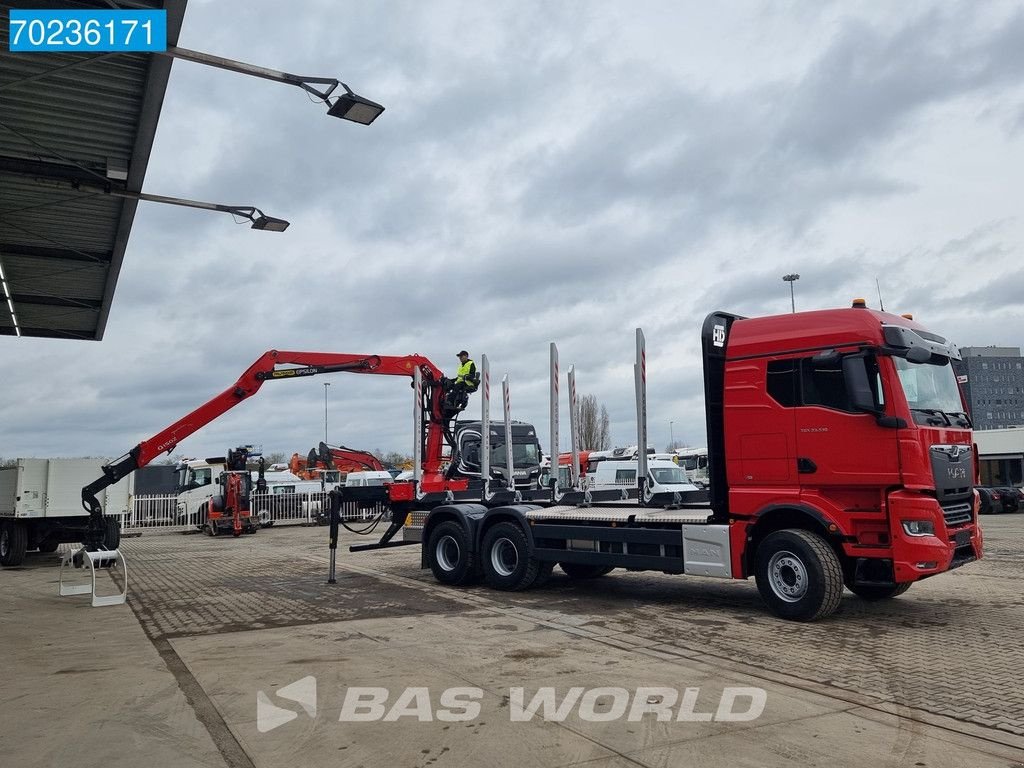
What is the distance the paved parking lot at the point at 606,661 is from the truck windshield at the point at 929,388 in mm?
2336

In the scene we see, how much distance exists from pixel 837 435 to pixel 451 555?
6.39 m

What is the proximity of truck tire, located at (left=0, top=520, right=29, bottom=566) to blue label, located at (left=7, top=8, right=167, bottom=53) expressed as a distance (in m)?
12.4

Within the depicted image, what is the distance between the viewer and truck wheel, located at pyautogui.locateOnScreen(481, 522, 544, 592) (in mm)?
11578

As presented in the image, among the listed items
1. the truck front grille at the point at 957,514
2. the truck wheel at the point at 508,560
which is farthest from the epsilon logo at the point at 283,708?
the truck front grille at the point at 957,514

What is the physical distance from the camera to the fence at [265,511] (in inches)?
1232

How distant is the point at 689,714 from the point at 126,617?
7.78m

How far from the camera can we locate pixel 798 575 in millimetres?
8688

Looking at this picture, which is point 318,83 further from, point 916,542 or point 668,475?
point 668,475

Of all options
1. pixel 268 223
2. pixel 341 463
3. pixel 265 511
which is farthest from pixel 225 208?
pixel 341 463

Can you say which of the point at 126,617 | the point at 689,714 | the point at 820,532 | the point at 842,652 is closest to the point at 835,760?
the point at 689,714

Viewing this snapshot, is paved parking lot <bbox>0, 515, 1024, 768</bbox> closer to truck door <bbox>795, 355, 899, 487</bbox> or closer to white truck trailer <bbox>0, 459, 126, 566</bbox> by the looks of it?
truck door <bbox>795, 355, 899, 487</bbox>

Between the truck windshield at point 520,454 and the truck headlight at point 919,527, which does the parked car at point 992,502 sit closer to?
→ the truck windshield at point 520,454

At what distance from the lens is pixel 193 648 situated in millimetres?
8078

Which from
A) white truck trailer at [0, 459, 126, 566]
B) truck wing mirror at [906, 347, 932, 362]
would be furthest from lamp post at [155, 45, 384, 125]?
white truck trailer at [0, 459, 126, 566]
